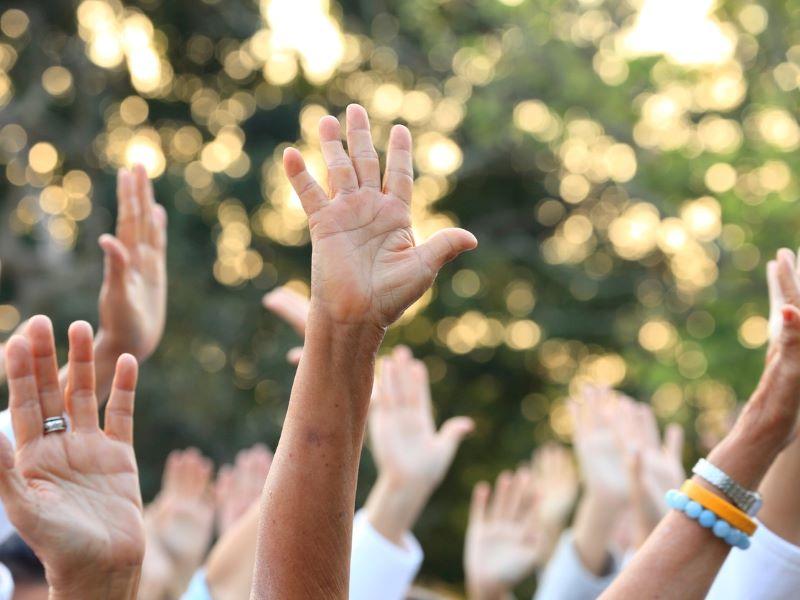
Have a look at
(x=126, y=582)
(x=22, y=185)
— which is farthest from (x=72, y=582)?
(x=22, y=185)

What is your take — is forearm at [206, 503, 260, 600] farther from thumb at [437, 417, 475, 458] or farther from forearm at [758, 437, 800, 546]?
forearm at [758, 437, 800, 546]

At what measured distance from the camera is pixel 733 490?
2049 mm

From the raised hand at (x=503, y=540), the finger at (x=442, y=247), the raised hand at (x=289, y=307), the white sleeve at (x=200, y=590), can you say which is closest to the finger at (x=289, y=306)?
the raised hand at (x=289, y=307)

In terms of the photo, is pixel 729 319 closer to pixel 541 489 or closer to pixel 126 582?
pixel 541 489

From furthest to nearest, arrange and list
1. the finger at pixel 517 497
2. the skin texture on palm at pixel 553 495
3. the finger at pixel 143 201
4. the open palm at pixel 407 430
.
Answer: the skin texture on palm at pixel 553 495 < the finger at pixel 517 497 < the finger at pixel 143 201 < the open palm at pixel 407 430

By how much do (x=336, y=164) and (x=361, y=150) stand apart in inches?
2.0

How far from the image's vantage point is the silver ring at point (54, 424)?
202cm

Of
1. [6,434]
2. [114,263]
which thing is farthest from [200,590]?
[6,434]

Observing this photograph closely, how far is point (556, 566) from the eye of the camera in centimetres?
412

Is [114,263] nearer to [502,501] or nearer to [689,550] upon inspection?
[689,550]

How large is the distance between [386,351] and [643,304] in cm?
403

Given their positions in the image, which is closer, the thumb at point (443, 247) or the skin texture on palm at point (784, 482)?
the thumb at point (443, 247)

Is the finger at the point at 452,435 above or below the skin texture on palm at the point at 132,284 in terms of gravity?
below

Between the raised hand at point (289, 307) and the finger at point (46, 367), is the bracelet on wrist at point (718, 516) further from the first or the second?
the raised hand at point (289, 307)
